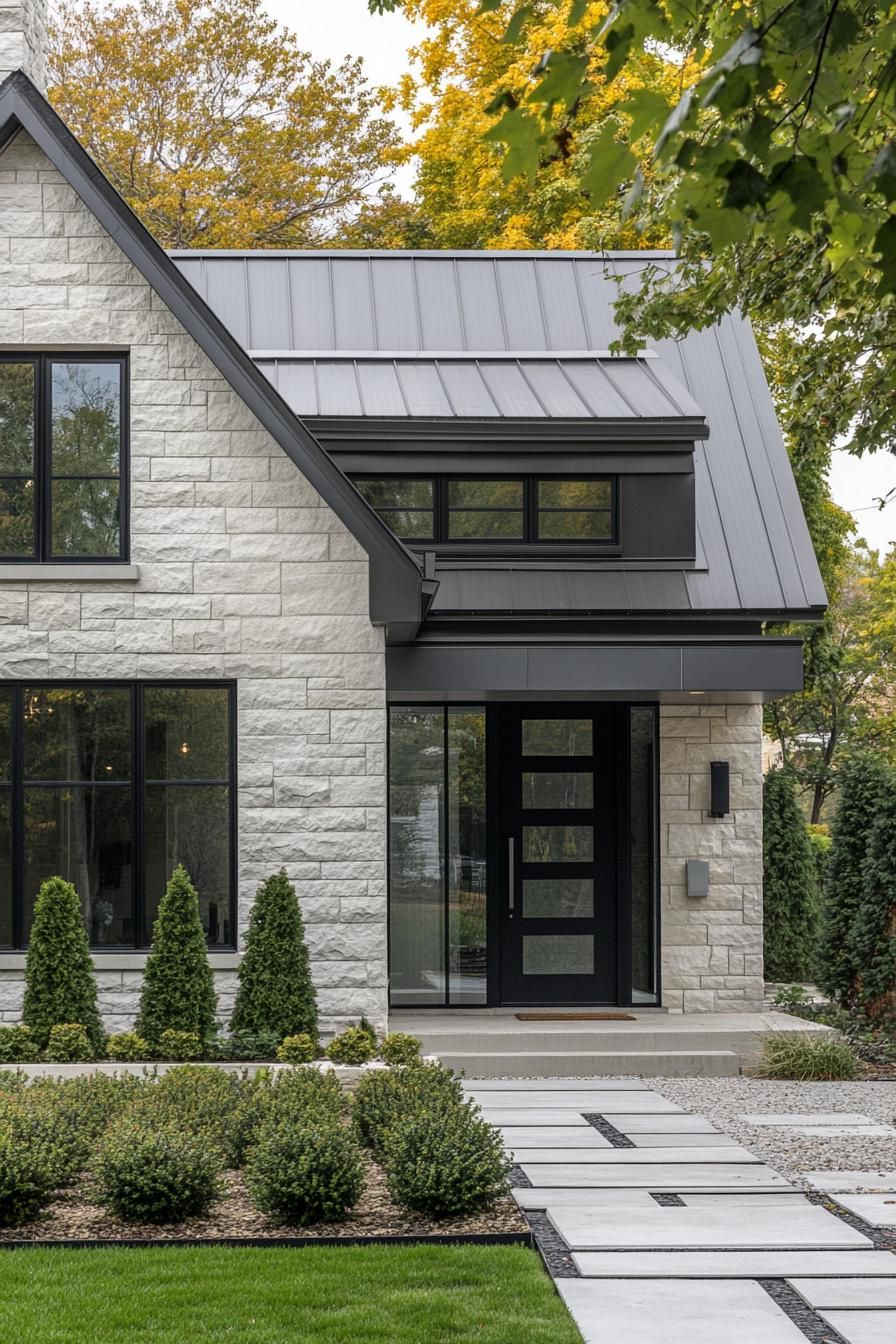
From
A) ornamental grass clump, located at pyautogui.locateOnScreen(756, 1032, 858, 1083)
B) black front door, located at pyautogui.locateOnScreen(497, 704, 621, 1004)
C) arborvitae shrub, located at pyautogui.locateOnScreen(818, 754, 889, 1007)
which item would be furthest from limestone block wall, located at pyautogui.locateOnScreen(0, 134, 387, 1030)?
arborvitae shrub, located at pyautogui.locateOnScreen(818, 754, 889, 1007)

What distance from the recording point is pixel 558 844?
13.9 meters

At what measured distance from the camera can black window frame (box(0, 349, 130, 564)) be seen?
11844 mm

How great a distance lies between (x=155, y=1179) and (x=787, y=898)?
10684mm

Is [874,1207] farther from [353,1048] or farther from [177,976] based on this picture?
[177,976]

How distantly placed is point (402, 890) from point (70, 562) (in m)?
4.05

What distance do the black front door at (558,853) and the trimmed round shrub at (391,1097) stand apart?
16.5 feet

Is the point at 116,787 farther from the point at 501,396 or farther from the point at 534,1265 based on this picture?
the point at 534,1265

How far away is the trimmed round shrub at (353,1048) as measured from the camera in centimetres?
1024

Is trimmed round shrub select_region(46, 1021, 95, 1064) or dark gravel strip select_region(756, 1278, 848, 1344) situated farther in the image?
trimmed round shrub select_region(46, 1021, 95, 1064)

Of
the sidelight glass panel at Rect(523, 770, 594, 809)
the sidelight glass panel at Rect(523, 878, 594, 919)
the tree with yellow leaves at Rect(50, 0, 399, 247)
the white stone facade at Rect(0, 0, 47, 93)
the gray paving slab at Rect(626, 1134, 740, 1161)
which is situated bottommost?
the gray paving slab at Rect(626, 1134, 740, 1161)

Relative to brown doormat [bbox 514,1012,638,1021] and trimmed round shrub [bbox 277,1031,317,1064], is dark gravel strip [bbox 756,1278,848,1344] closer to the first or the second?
trimmed round shrub [bbox 277,1031,317,1064]

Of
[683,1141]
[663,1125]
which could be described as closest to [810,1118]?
[663,1125]

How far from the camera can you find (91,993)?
10859 mm

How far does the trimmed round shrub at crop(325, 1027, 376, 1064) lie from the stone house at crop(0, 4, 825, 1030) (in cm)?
118
